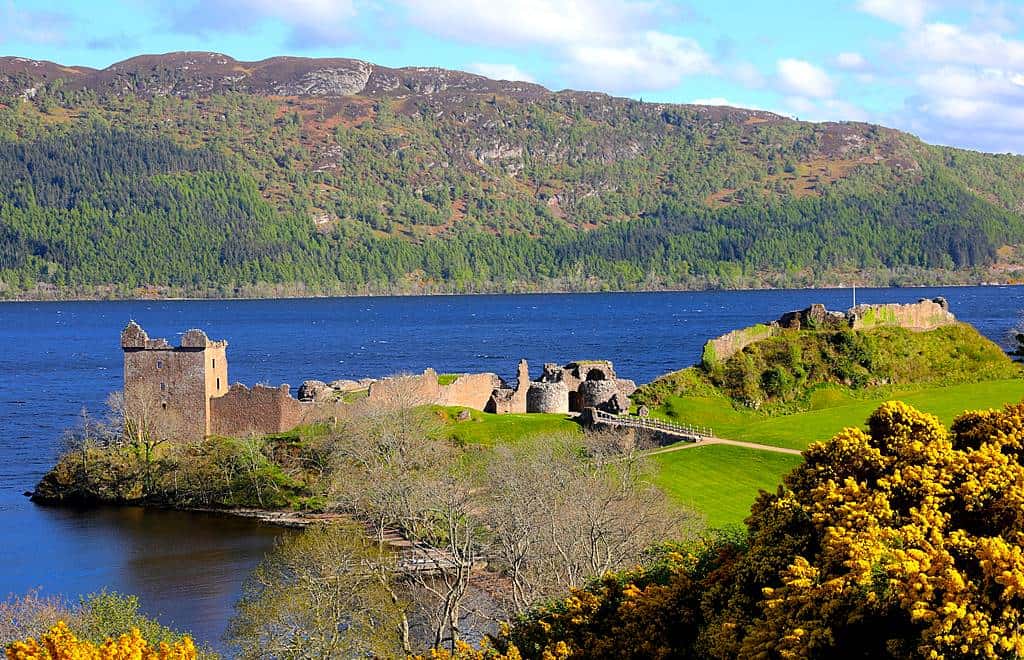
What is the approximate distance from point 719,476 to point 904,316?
29.8 m

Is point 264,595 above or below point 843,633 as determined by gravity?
below

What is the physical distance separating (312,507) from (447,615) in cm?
2483

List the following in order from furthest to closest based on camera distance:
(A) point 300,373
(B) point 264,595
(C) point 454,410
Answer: (A) point 300,373
(C) point 454,410
(B) point 264,595

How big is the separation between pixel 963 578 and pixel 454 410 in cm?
4387

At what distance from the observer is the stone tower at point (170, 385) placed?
62656 mm

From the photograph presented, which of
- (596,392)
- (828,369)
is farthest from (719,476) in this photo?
(828,369)

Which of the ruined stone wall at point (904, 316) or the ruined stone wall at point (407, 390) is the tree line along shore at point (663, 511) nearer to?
the ruined stone wall at point (407, 390)

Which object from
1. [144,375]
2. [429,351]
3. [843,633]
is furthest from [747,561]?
[429,351]

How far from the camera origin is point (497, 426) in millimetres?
57938

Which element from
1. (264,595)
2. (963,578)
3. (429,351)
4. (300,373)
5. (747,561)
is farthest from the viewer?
(429,351)

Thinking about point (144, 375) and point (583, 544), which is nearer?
point (583, 544)

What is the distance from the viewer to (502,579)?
41406 millimetres

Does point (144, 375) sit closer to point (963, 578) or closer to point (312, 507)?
point (312, 507)

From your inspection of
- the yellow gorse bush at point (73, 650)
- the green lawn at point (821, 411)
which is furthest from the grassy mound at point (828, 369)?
the yellow gorse bush at point (73, 650)
